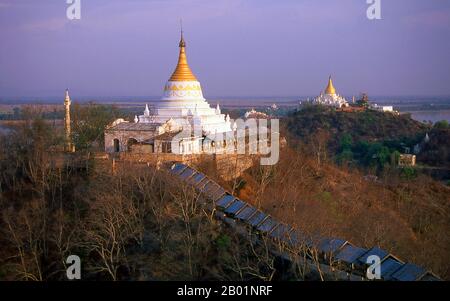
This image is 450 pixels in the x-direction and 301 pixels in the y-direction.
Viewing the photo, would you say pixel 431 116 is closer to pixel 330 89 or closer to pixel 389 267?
pixel 330 89

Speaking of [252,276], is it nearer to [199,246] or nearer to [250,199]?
[199,246]

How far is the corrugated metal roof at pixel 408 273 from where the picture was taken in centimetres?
1517

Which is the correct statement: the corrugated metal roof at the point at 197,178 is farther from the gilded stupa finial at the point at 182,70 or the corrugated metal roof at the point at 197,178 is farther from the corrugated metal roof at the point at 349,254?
the gilded stupa finial at the point at 182,70

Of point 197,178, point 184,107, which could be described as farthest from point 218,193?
point 184,107

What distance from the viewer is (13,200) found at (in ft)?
70.1

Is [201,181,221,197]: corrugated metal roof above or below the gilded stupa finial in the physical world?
below

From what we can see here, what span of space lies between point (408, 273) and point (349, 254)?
5.74ft

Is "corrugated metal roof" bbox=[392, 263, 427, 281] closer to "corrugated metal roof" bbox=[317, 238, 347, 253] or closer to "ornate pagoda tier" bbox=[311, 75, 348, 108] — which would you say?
"corrugated metal roof" bbox=[317, 238, 347, 253]

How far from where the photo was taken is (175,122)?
28.0 meters

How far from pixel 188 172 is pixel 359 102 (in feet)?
166

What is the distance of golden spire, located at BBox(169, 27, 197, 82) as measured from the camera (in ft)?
103

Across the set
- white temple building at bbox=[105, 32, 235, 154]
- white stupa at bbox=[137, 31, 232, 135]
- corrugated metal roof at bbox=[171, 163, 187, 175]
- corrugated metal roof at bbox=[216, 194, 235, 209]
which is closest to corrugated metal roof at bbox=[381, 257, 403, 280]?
corrugated metal roof at bbox=[216, 194, 235, 209]

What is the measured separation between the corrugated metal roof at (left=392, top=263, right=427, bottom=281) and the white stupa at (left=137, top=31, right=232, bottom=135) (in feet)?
45.6
